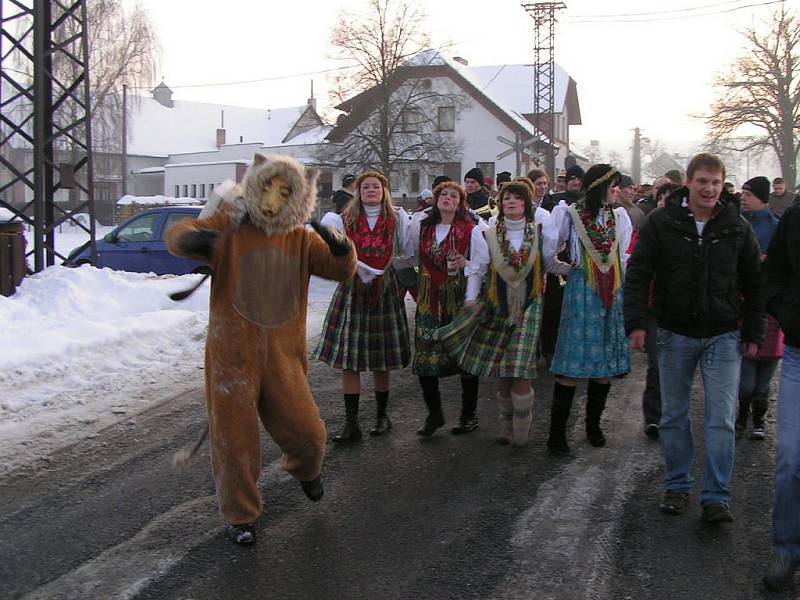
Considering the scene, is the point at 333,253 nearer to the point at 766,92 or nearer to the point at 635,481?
the point at 635,481

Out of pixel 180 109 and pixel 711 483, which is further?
pixel 180 109

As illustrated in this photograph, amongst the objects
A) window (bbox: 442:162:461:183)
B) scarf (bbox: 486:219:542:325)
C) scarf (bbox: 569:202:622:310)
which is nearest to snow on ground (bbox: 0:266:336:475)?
scarf (bbox: 486:219:542:325)

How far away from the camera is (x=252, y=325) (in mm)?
3908

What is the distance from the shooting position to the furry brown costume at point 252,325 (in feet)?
12.7

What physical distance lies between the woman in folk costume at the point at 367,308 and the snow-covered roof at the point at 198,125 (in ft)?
205

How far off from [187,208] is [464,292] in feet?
31.2

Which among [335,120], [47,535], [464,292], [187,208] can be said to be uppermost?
[335,120]

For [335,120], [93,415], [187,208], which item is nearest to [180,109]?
[335,120]

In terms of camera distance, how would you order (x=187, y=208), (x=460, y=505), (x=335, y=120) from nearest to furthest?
(x=460, y=505) < (x=187, y=208) < (x=335, y=120)

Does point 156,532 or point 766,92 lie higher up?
point 766,92

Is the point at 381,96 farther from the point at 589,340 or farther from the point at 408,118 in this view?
the point at 589,340

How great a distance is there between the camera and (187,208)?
14.2 meters

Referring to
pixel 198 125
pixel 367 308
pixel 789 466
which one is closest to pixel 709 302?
pixel 789 466

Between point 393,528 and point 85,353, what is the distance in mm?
4832
